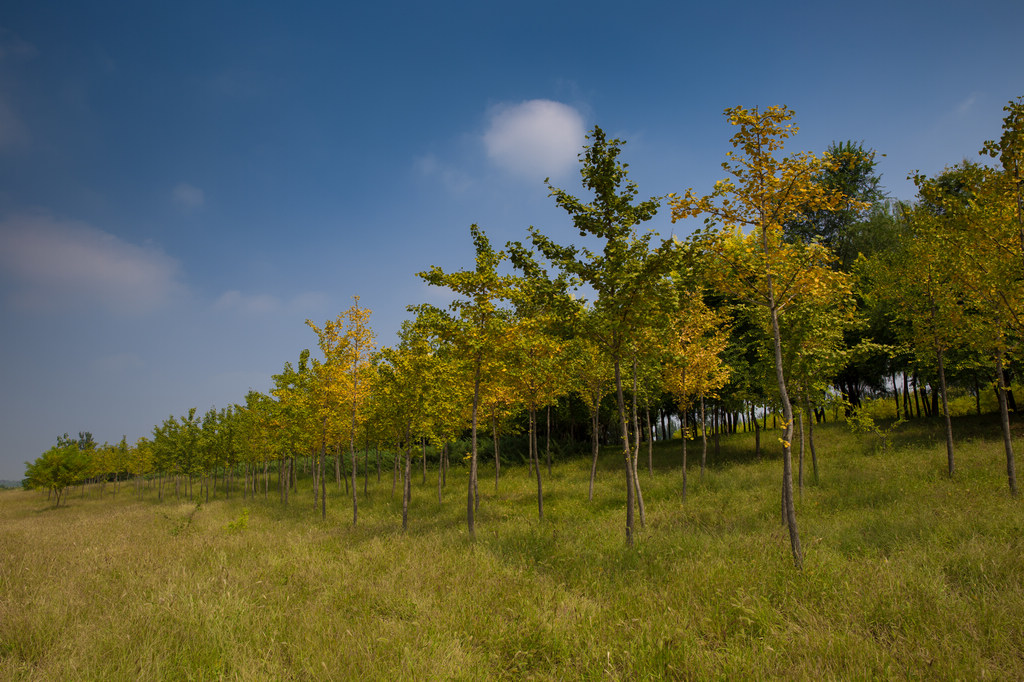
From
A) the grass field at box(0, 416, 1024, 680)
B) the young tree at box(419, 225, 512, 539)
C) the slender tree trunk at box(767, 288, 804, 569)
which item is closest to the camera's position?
the grass field at box(0, 416, 1024, 680)

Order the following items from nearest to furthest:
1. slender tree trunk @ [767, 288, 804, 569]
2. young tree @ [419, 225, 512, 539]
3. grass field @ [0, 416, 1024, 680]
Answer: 1. grass field @ [0, 416, 1024, 680]
2. slender tree trunk @ [767, 288, 804, 569]
3. young tree @ [419, 225, 512, 539]

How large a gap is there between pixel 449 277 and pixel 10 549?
16187 mm

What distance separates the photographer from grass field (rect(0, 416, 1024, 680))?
5105 mm

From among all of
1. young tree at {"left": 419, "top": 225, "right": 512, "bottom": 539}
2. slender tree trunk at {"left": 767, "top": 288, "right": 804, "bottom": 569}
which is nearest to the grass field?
slender tree trunk at {"left": 767, "top": 288, "right": 804, "bottom": 569}

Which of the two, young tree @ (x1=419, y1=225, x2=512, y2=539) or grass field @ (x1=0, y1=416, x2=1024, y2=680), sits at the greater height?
young tree @ (x1=419, y1=225, x2=512, y2=539)

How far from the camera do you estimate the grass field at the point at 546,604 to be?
511 cm

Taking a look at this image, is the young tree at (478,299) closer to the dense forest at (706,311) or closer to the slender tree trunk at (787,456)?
the dense forest at (706,311)

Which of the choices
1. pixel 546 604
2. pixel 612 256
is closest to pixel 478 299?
pixel 612 256

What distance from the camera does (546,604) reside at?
6.69 meters

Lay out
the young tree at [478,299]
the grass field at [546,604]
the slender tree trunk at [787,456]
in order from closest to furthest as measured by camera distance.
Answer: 1. the grass field at [546,604]
2. the slender tree trunk at [787,456]
3. the young tree at [478,299]

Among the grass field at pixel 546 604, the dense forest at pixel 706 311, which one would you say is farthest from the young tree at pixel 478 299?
the grass field at pixel 546 604

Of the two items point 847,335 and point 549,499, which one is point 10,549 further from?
point 847,335

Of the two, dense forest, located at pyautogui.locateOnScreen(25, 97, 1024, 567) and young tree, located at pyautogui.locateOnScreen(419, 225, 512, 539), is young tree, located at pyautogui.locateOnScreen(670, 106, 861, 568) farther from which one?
young tree, located at pyautogui.locateOnScreen(419, 225, 512, 539)

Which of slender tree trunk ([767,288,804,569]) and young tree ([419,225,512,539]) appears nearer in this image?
slender tree trunk ([767,288,804,569])
